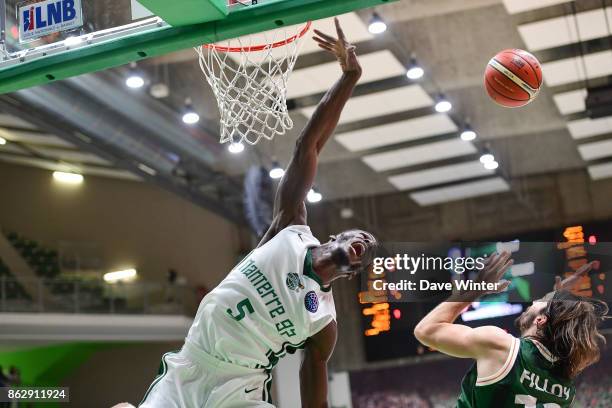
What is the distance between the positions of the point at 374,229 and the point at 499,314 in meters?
14.2

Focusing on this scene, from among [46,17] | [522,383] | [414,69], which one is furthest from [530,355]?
[414,69]

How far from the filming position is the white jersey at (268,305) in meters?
3.54

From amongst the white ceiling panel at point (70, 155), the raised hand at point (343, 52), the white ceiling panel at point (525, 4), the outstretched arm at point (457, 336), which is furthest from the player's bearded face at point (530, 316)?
the white ceiling panel at point (70, 155)

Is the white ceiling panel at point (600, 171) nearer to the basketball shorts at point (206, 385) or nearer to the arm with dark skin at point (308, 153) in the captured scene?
the arm with dark skin at point (308, 153)

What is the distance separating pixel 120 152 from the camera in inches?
572

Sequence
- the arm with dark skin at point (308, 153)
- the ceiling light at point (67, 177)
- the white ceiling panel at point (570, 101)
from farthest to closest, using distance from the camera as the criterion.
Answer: the ceiling light at point (67, 177) → the white ceiling panel at point (570, 101) → the arm with dark skin at point (308, 153)

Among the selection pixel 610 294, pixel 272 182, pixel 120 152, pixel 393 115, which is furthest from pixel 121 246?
pixel 610 294

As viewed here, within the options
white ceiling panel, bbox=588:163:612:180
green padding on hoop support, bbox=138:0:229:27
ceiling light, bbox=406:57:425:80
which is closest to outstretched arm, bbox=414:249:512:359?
green padding on hoop support, bbox=138:0:229:27

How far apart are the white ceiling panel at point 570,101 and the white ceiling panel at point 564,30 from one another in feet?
5.49

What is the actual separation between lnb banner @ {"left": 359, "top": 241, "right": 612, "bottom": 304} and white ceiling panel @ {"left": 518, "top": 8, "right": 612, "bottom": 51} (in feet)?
24.4

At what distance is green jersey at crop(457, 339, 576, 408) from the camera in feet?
11.4

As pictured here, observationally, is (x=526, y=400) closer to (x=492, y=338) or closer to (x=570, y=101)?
(x=492, y=338)

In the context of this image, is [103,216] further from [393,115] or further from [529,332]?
[529,332]

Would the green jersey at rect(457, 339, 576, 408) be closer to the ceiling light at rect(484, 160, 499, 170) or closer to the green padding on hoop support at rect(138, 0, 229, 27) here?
the green padding on hoop support at rect(138, 0, 229, 27)
